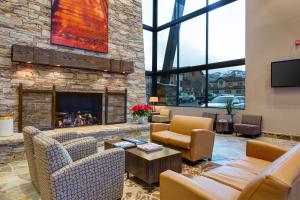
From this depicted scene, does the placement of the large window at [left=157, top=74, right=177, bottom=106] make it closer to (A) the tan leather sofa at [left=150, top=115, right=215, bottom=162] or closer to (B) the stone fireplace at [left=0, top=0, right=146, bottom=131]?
(B) the stone fireplace at [left=0, top=0, right=146, bottom=131]

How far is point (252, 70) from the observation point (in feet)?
20.7

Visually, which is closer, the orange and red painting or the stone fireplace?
the stone fireplace

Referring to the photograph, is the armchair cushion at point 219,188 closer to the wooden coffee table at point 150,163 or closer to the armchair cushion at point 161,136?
the wooden coffee table at point 150,163

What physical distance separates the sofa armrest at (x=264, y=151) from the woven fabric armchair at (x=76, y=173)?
66.6 inches

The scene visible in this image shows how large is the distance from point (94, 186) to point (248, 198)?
1440 millimetres

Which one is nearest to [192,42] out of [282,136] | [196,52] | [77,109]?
[196,52]

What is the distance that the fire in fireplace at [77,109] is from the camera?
5062mm

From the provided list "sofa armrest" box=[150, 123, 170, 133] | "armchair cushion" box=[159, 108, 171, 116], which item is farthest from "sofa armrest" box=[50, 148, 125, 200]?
"armchair cushion" box=[159, 108, 171, 116]

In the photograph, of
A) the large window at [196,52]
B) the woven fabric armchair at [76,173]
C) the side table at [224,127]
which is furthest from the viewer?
the large window at [196,52]

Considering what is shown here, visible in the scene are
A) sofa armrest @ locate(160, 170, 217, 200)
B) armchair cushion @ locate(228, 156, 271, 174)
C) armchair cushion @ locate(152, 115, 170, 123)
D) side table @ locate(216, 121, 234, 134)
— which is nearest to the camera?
sofa armrest @ locate(160, 170, 217, 200)

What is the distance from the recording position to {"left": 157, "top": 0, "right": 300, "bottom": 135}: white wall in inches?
216

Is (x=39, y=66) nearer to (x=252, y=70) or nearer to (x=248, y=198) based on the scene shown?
(x=248, y=198)

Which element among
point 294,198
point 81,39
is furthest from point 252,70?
point 294,198

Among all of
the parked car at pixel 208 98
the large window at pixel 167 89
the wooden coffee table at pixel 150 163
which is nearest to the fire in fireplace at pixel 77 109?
the wooden coffee table at pixel 150 163
